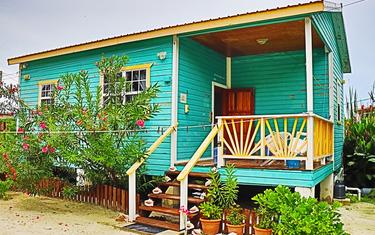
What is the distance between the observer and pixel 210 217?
18.3 feet

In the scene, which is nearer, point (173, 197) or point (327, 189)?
point (173, 197)

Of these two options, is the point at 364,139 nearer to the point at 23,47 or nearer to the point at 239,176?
the point at 239,176

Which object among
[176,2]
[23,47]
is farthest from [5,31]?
[176,2]

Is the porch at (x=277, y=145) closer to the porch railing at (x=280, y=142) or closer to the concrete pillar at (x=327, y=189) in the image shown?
the porch railing at (x=280, y=142)

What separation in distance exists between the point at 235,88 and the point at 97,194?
4.47 meters

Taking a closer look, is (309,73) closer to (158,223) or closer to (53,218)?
(158,223)

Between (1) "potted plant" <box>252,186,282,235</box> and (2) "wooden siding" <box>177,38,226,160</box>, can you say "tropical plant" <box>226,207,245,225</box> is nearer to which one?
(1) "potted plant" <box>252,186,282,235</box>

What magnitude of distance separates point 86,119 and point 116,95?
778mm

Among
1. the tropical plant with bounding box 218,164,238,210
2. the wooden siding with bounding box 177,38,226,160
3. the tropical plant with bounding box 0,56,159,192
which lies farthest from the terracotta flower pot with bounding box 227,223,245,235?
the wooden siding with bounding box 177,38,226,160

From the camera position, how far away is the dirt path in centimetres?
561

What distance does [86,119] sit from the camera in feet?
22.5

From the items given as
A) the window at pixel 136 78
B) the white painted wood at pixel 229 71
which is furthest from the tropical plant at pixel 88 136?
the white painted wood at pixel 229 71

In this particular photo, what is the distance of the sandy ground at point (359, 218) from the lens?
237 inches

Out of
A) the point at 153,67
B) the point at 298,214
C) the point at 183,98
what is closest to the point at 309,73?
the point at 298,214
